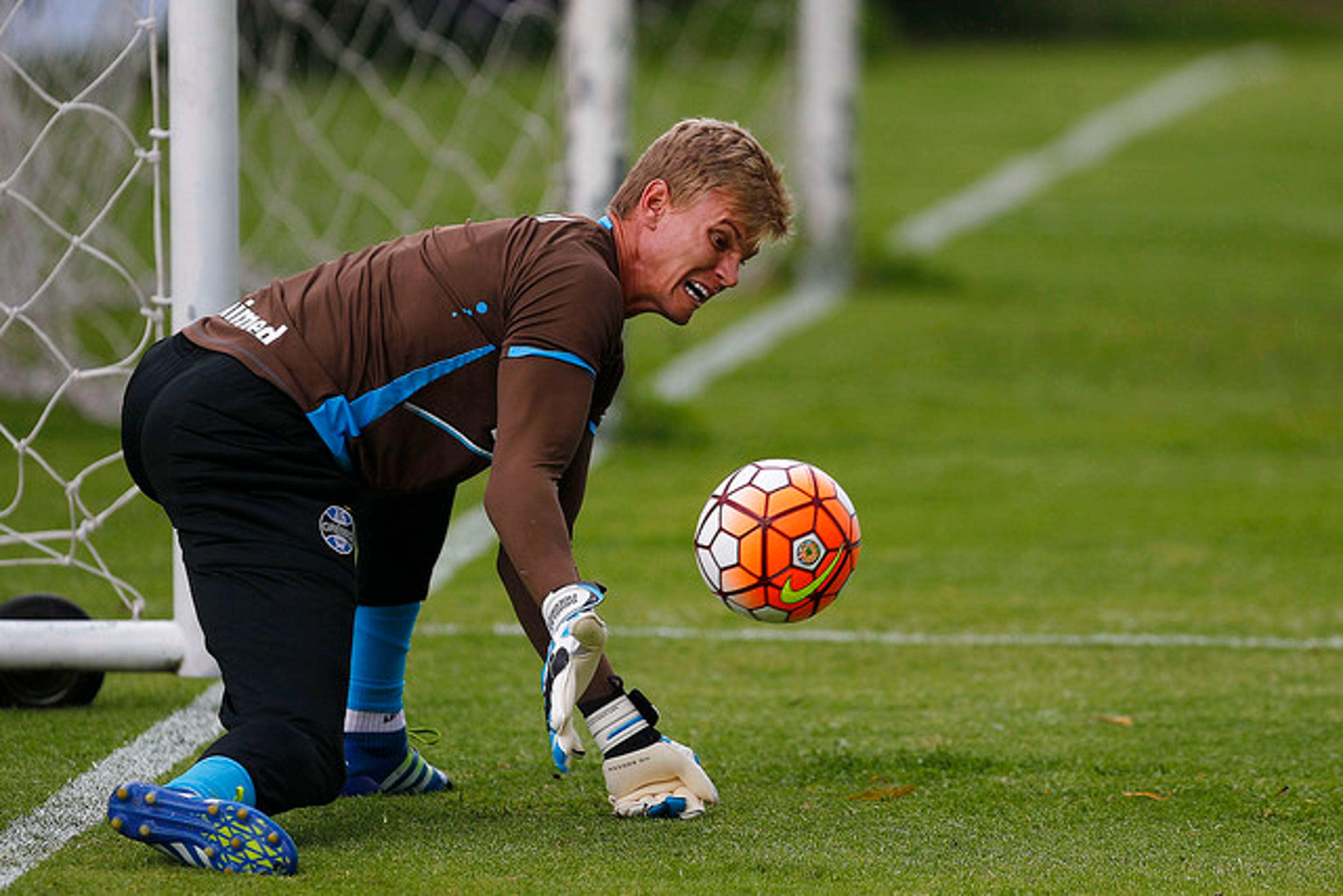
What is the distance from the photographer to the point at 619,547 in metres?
6.74

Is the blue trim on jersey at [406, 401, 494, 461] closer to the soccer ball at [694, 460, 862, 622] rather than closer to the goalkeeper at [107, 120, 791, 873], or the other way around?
the goalkeeper at [107, 120, 791, 873]

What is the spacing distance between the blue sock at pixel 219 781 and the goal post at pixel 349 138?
1.36 m

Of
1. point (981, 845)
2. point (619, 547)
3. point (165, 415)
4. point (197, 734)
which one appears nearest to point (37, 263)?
point (619, 547)

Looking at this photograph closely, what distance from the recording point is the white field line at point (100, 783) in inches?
133

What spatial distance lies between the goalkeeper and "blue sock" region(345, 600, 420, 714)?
22 centimetres

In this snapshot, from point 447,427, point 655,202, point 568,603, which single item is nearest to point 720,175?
point 655,202

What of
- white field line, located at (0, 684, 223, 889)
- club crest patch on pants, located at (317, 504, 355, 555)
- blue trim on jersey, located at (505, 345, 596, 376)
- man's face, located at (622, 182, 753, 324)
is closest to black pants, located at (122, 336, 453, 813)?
club crest patch on pants, located at (317, 504, 355, 555)

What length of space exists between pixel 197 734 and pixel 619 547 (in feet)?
8.45

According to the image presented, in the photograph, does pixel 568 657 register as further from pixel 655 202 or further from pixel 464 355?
pixel 655 202

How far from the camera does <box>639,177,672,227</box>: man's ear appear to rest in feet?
11.5

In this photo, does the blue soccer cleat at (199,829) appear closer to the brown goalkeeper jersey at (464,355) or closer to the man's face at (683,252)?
the brown goalkeeper jersey at (464,355)

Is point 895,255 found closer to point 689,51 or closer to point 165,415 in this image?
point 689,51

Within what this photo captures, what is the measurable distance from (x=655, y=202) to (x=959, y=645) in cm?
228

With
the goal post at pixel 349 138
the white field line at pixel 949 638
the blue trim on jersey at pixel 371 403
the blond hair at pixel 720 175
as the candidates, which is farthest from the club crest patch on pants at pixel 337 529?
the white field line at pixel 949 638
